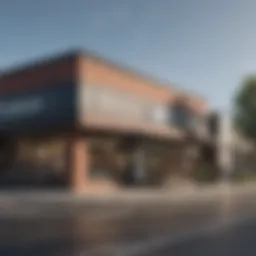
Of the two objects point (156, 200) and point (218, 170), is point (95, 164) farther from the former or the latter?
point (218, 170)

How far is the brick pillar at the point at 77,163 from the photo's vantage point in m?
24.7

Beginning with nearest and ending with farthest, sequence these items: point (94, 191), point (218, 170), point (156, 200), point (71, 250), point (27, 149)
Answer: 1. point (71, 250)
2. point (156, 200)
3. point (94, 191)
4. point (27, 149)
5. point (218, 170)

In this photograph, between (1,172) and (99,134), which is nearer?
(99,134)

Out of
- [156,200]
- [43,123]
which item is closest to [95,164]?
[43,123]

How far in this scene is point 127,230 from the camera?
1192cm

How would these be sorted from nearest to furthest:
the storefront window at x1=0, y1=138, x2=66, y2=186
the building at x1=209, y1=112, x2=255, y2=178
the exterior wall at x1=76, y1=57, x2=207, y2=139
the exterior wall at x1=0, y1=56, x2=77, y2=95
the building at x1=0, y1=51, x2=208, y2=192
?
the building at x1=0, y1=51, x2=208, y2=192
the exterior wall at x1=76, y1=57, x2=207, y2=139
the exterior wall at x1=0, y1=56, x2=77, y2=95
the storefront window at x1=0, y1=138, x2=66, y2=186
the building at x1=209, y1=112, x2=255, y2=178

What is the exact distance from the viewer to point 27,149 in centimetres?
2838

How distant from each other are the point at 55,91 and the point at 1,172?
7.24 metres

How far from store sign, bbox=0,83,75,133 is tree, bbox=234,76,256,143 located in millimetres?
26782

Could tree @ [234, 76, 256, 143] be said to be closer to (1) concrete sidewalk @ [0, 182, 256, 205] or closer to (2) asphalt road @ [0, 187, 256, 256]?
(1) concrete sidewalk @ [0, 182, 256, 205]

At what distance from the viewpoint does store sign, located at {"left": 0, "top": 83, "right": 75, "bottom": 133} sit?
82.8 feet

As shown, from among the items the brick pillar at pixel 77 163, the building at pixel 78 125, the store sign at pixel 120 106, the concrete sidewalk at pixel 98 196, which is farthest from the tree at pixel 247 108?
the brick pillar at pixel 77 163

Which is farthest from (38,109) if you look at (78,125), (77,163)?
(77,163)

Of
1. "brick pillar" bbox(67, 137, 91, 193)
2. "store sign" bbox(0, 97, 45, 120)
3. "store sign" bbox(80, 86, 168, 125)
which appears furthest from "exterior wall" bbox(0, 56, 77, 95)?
"brick pillar" bbox(67, 137, 91, 193)
